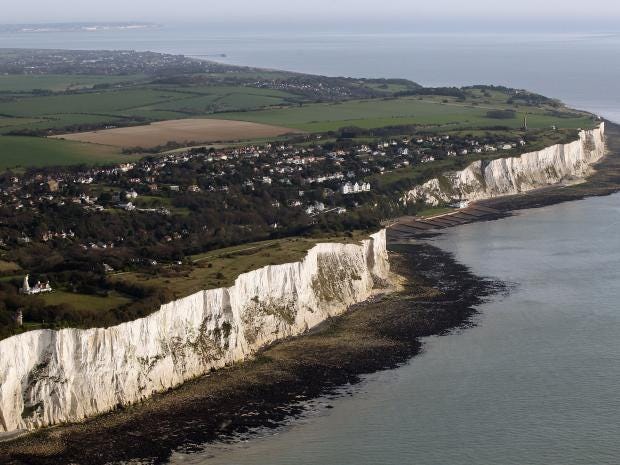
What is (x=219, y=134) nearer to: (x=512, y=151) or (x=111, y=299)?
(x=512, y=151)

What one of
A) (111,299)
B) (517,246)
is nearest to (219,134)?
(517,246)

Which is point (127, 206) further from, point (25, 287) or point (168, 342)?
point (168, 342)

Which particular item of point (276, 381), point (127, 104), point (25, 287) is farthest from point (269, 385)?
point (127, 104)

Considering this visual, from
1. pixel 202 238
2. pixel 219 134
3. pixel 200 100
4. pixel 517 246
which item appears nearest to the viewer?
pixel 202 238

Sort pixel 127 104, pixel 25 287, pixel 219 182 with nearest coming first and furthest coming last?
pixel 25 287 → pixel 219 182 → pixel 127 104

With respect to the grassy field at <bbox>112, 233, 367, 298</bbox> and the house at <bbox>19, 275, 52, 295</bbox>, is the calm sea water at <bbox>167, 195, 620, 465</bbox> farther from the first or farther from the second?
the house at <bbox>19, 275, 52, 295</bbox>

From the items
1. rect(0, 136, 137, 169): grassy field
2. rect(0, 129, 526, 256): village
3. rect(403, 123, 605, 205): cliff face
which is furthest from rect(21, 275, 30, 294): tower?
rect(0, 136, 137, 169): grassy field

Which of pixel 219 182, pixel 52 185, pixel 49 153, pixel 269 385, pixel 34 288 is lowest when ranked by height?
pixel 269 385
